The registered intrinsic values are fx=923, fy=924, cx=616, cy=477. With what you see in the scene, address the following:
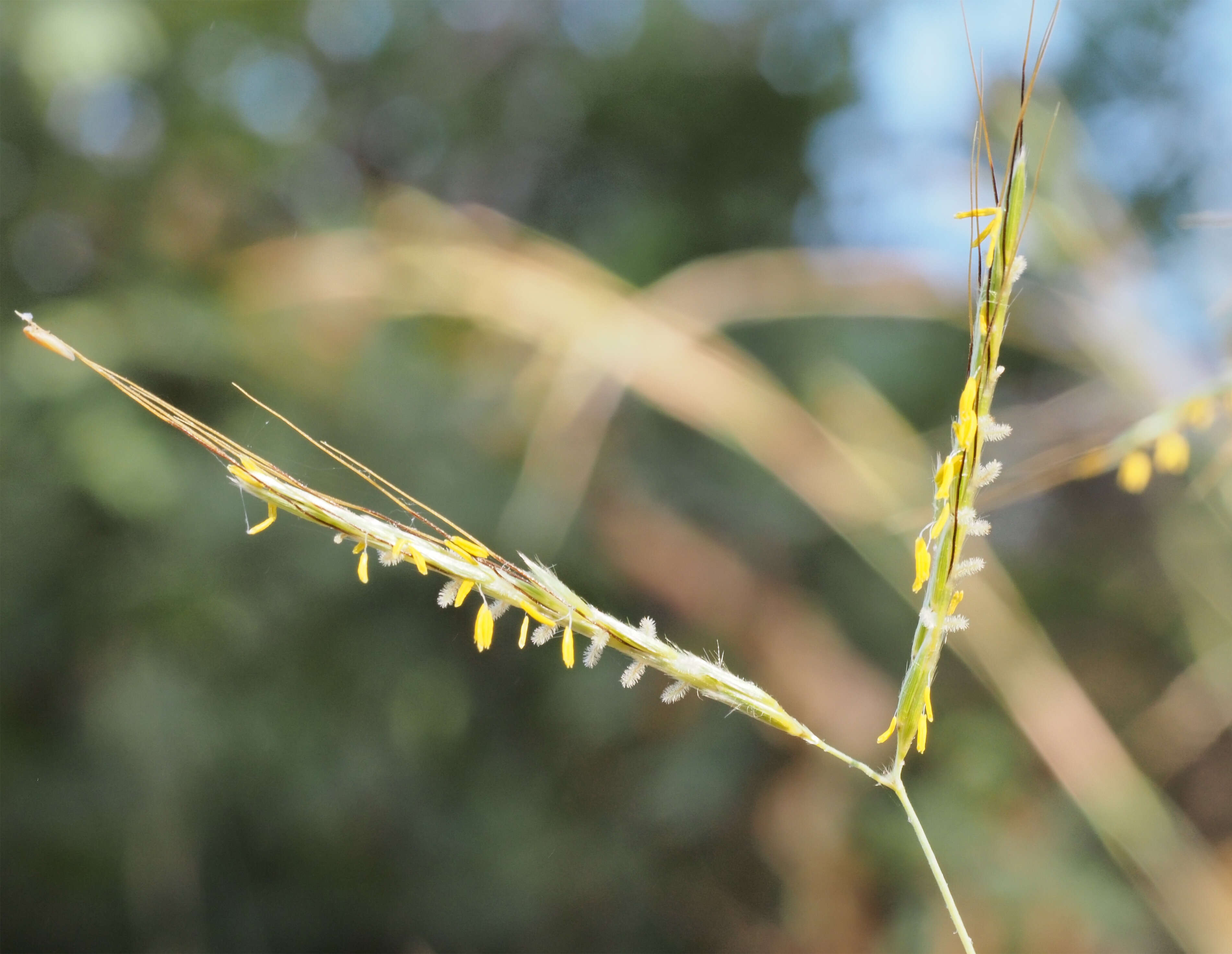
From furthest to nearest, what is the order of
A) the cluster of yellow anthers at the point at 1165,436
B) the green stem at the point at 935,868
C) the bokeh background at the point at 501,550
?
the bokeh background at the point at 501,550 < the cluster of yellow anthers at the point at 1165,436 < the green stem at the point at 935,868

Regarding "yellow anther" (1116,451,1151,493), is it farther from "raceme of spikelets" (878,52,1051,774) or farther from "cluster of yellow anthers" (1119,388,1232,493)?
"raceme of spikelets" (878,52,1051,774)

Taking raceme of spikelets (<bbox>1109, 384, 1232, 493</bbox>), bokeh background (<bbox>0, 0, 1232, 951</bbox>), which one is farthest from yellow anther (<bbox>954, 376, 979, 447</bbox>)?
bokeh background (<bbox>0, 0, 1232, 951</bbox>)

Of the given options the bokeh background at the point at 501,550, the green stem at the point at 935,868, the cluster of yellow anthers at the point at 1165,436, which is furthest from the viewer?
the bokeh background at the point at 501,550

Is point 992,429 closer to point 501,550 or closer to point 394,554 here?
point 394,554

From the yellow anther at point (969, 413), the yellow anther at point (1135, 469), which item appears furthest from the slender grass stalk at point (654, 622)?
the yellow anther at point (1135, 469)

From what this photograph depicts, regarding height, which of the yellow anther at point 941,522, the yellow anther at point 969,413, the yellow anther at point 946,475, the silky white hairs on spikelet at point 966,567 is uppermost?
the yellow anther at point 969,413

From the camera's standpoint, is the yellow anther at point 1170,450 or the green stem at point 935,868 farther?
the yellow anther at point 1170,450

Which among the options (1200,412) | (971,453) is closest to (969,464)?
(971,453)

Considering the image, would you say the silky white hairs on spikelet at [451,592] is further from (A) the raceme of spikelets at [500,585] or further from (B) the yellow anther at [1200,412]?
(B) the yellow anther at [1200,412]

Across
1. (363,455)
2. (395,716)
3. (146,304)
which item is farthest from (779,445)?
(146,304)
